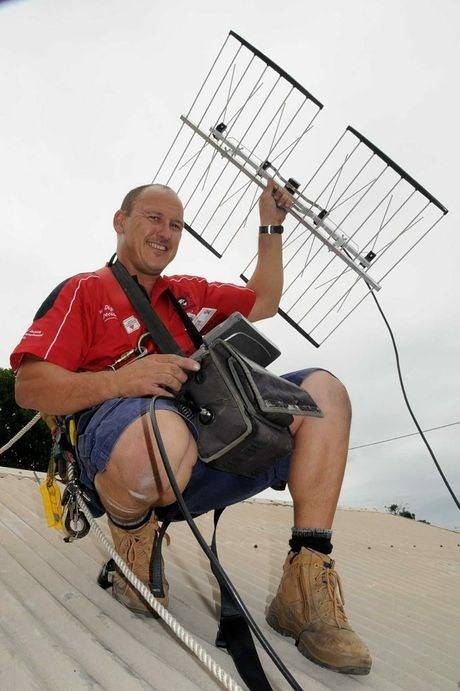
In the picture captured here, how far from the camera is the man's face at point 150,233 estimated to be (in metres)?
2.45

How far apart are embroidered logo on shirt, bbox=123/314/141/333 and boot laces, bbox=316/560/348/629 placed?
1.15m

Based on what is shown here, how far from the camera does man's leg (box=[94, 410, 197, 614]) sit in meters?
1.62

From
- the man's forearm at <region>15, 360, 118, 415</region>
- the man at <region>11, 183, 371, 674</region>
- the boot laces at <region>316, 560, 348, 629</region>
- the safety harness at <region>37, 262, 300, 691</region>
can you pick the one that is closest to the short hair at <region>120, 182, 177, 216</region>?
the safety harness at <region>37, 262, 300, 691</region>

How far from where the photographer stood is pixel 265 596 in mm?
2594

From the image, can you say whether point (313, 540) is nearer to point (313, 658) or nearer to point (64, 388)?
point (313, 658)

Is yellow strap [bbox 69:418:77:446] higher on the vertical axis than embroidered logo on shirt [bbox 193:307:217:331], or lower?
lower

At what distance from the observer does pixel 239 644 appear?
157 centimetres

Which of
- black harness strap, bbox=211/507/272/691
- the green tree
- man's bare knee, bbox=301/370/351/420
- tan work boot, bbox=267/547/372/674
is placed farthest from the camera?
the green tree

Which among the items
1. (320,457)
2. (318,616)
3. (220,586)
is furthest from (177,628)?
(320,457)

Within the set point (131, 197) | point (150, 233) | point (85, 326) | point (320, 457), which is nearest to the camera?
point (320, 457)

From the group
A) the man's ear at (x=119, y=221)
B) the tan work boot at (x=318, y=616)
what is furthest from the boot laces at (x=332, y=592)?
the man's ear at (x=119, y=221)

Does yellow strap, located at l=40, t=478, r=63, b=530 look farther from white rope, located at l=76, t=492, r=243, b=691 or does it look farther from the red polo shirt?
the red polo shirt

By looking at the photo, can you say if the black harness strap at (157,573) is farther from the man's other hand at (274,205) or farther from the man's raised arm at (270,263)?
the man's other hand at (274,205)

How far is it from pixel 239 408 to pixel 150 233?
116cm
